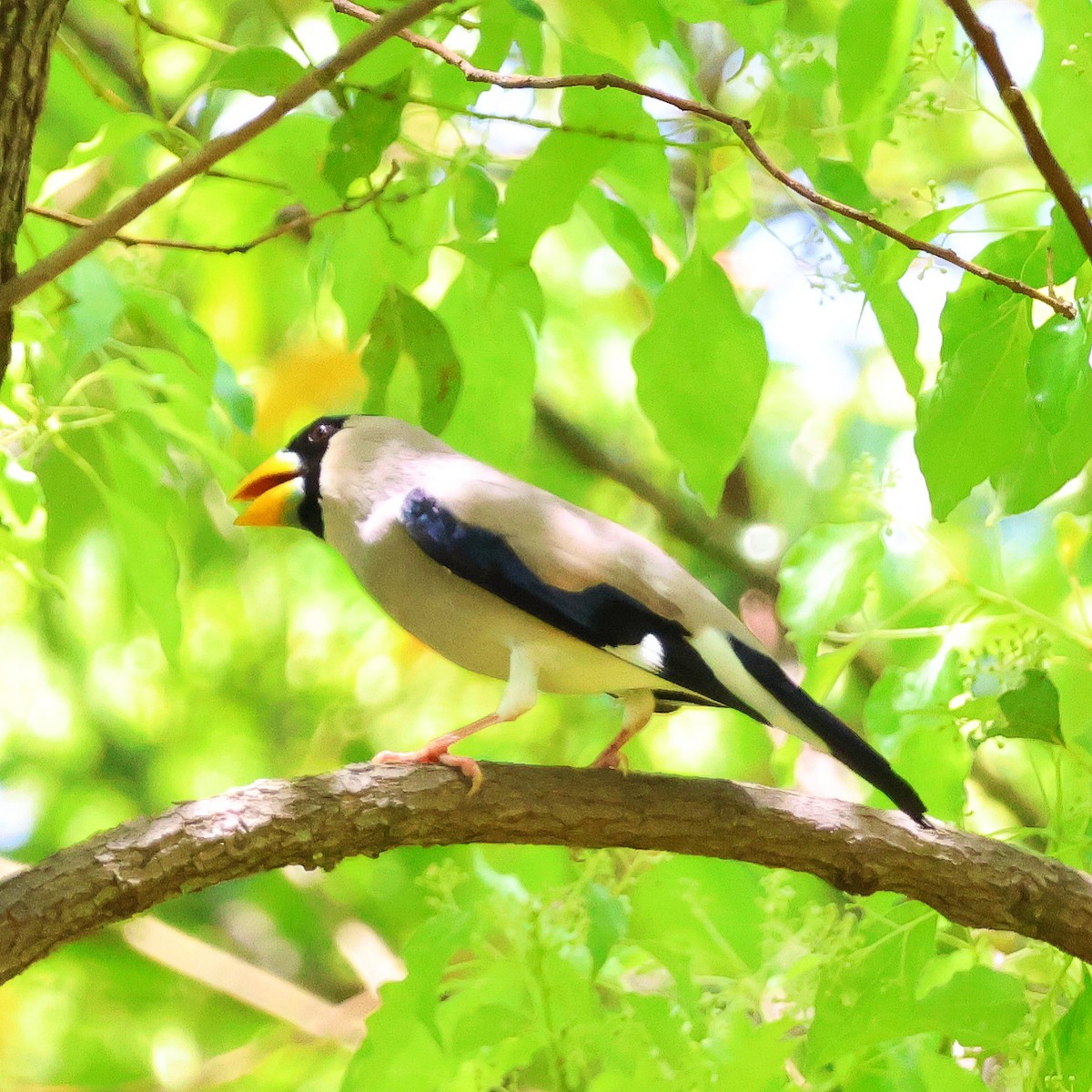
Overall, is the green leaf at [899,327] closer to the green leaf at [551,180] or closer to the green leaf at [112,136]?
the green leaf at [551,180]

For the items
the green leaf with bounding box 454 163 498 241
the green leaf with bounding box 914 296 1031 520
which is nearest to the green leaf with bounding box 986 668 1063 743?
the green leaf with bounding box 914 296 1031 520

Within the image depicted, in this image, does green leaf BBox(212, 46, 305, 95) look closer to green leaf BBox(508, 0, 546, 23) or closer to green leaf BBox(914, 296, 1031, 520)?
green leaf BBox(508, 0, 546, 23)

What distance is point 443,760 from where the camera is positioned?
181 centimetres

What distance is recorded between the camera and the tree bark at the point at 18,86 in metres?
1.38

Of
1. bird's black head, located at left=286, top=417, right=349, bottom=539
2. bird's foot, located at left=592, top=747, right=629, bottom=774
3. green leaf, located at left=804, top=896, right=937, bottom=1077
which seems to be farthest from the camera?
bird's black head, located at left=286, top=417, right=349, bottom=539

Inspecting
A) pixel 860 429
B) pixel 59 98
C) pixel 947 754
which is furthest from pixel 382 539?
pixel 860 429

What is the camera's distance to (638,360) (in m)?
1.59

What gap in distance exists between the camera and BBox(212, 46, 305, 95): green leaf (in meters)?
1.53

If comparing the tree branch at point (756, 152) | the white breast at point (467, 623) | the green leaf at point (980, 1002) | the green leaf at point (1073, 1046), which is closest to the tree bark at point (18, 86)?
the tree branch at point (756, 152)

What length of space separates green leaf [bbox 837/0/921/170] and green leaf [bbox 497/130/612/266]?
0.28 meters

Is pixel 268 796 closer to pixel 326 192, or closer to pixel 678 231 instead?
pixel 326 192

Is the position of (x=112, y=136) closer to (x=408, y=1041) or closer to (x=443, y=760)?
(x=443, y=760)

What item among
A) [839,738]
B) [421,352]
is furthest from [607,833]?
[421,352]

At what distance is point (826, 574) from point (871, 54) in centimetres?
72
